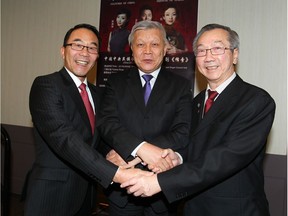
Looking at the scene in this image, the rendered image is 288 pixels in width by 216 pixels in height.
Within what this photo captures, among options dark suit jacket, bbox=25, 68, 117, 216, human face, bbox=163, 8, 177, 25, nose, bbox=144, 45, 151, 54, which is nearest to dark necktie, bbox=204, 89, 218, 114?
nose, bbox=144, 45, 151, 54

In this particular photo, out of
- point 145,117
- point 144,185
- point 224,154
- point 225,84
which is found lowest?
point 144,185

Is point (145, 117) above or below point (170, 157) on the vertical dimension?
above

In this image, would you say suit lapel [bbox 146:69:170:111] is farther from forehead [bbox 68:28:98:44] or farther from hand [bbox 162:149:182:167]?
forehead [bbox 68:28:98:44]

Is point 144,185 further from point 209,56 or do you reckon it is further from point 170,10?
point 170,10

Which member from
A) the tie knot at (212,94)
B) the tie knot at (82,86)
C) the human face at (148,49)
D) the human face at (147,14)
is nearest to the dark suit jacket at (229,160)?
the tie knot at (212,94)

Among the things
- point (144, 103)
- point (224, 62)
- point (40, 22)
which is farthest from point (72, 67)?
point (40, 22)

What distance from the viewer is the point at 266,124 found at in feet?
5.29

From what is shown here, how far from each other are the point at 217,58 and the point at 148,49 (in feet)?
1.57

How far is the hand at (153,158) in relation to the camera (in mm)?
1777

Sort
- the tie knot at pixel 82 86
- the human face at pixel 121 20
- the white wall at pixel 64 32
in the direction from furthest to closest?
the human face at pixel 121 20 < the white wall at pixel 64 32 < the tie knot at pixel 82 86

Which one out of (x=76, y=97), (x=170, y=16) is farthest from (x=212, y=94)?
(x=170, y=16)

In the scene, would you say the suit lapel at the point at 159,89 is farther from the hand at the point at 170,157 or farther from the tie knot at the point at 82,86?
the tie knot at the point at 82,86

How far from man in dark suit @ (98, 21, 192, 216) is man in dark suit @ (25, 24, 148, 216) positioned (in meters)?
0.15

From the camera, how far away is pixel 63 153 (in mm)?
1744
